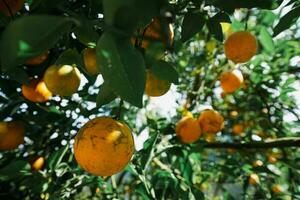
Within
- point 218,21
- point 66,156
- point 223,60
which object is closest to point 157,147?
point 66,156

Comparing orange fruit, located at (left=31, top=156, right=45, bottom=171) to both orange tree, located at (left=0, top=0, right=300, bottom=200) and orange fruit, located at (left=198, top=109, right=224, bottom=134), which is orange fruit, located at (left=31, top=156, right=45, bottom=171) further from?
orange fruit, located at (left=198, top=109, right=224, bottom=134)

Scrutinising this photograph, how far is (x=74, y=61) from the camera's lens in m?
1.04

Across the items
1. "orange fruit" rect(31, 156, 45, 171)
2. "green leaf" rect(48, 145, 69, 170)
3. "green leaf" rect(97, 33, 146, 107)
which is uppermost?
"green leaf" rect(97, 33, 146, 107)

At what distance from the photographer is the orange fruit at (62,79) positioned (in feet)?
3.84

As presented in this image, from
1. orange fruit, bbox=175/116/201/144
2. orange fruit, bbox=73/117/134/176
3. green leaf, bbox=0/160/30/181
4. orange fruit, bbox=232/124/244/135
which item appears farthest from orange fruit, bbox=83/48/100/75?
orange fruit, bbox=232/124/244/135

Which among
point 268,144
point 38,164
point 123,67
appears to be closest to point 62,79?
point 123,67

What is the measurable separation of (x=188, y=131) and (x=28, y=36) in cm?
136

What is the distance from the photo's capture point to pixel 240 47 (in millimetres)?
1556

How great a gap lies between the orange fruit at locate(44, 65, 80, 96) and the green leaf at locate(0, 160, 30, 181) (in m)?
0.48

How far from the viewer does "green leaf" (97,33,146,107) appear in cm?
61

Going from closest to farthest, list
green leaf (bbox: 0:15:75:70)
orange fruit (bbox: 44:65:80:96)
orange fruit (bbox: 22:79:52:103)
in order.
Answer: green leaf (bbox: 0:15:75:70)
orange fruit (bbox: 44:65:80:96)
orange fruit (bbox: 22:79:52:103)

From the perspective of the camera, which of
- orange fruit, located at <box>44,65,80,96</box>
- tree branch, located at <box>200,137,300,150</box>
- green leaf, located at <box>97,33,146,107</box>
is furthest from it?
tree branch, located at <box>200,137,300,150</box>

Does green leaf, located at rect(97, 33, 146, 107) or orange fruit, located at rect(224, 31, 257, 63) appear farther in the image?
orange fruit, located at rect(224, 31, 257, 63)

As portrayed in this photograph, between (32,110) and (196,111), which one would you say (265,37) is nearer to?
(196,111)
